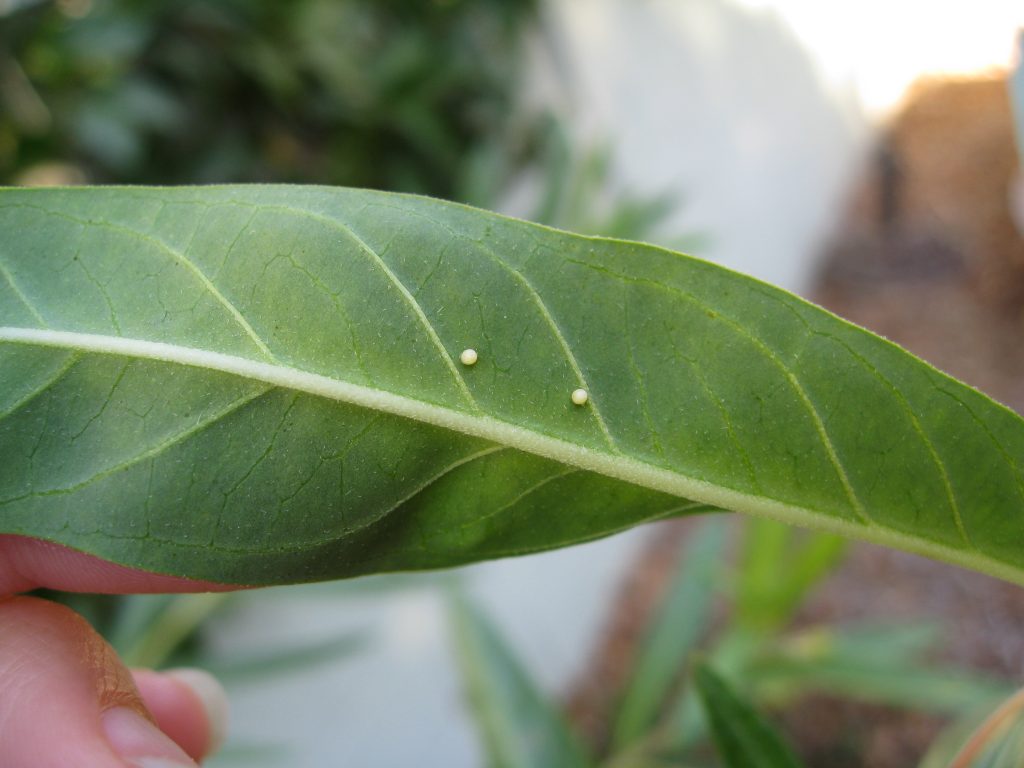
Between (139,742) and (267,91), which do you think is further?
(267,91)

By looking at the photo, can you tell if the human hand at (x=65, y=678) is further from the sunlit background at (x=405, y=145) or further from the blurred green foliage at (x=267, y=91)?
the blurred green foliage at (x=267, y=91)

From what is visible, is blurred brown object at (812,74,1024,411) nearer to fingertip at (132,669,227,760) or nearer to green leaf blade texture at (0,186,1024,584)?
green leaf blade texture at (0,186,1024,584)

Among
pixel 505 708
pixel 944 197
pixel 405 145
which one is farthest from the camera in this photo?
pixel 944 197

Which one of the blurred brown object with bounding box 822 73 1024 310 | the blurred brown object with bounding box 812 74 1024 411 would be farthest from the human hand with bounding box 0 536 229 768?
the blurred brown object with bounding box 822 73 1024 310

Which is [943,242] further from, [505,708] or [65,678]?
[65,678]

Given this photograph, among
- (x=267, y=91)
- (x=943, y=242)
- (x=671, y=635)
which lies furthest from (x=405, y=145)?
(x=943, y=242)

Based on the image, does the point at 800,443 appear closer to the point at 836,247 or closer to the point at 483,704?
the point at 483,704
